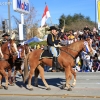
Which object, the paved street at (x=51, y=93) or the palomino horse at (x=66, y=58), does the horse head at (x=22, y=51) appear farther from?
the paved street at (x=51, y=93)

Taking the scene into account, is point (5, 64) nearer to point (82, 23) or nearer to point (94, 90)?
point (94, 90)

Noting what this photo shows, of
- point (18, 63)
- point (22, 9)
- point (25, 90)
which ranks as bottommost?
point (25, 90)

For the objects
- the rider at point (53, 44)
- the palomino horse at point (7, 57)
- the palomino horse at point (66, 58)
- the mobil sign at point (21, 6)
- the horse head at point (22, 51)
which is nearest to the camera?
the palomino horse at point (66, 58)

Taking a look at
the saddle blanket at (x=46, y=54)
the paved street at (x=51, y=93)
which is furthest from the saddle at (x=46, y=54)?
the paved street at (x=51, y=93)

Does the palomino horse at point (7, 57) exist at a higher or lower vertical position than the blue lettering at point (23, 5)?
lower

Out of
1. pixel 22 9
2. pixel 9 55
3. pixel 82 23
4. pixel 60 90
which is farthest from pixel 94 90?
pixel 82 23

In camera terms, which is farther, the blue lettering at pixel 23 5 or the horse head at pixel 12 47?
the blue lettering at pixel 23 5

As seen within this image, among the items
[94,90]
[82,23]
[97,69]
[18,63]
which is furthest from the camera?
[82,23]

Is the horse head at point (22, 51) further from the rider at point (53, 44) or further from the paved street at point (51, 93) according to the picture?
the rider at point (53, 44)

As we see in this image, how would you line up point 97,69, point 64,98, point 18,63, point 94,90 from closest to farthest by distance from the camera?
point 64,98
point 94,90
point 18,63
point 97,69

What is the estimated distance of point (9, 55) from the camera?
11.5 meters

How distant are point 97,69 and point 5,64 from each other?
9.63 m

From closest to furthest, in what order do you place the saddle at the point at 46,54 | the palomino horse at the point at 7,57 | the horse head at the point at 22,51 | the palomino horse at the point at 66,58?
the palomino horse at the point at 66,58, the saddle at the point at 46,54, the palomino horse at the point at 7,57, the horse head at the point at 22,51

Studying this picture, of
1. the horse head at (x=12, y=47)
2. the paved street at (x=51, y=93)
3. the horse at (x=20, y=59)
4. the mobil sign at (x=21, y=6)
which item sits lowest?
the paved street at (x=51, y=93)
